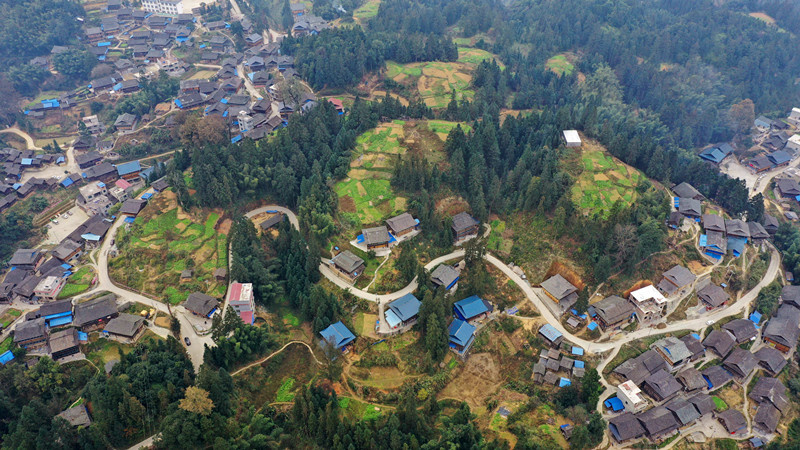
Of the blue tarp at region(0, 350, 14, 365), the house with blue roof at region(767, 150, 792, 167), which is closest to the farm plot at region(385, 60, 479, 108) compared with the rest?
the house with blue roof at region(767, 150, 792, 167)

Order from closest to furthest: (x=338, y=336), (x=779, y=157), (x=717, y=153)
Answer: (x=338, y=336) → (x=779, y=157) → (x=717, y=153)

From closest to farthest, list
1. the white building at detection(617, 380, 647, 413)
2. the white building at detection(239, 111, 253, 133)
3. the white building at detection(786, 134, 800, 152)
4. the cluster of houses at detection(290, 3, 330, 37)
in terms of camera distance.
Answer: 1. the white building at detection(617, 380, 647, 413)
2. the white building at detection(239, 111, 253, 133)
3. the white building at detection(786, 134, 800, 152)
4. the cluster of houses at detection(290, 3, 330, 37)

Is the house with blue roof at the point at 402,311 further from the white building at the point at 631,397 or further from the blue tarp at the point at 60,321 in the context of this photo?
the blue tarp at the point at 60,321

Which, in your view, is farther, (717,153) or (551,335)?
(717,153)

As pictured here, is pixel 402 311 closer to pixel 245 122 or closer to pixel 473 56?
pixel 245 122

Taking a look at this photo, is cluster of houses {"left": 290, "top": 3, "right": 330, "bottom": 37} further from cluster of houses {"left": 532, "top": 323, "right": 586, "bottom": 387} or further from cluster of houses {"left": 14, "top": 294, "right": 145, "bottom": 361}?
cluster of houses {"left": 532, "top": 323, "right": 586, "bottom": 387}

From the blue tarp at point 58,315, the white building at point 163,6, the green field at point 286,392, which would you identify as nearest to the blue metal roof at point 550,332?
the green field at point 286,392

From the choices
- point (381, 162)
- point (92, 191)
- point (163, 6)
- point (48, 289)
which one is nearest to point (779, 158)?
point (381, 162)

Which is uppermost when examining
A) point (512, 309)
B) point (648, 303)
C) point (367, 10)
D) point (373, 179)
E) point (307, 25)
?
point (307, 25)
